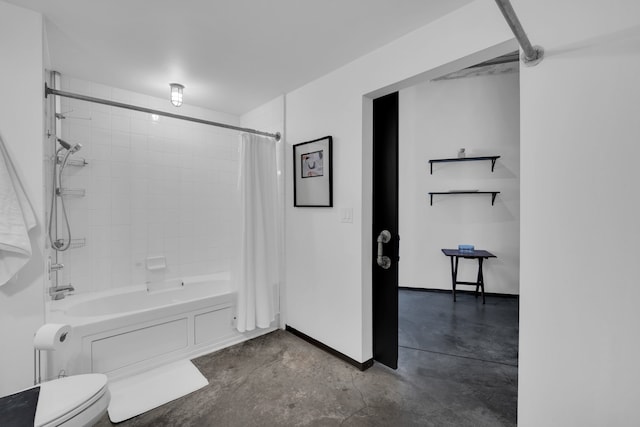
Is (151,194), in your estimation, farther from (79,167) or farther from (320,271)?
(320,271)

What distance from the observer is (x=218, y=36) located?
1862 mm

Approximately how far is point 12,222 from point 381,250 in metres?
2.26

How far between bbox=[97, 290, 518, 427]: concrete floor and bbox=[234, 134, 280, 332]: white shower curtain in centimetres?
34

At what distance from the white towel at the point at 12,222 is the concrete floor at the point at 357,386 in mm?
1073

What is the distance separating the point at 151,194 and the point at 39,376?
1775mm

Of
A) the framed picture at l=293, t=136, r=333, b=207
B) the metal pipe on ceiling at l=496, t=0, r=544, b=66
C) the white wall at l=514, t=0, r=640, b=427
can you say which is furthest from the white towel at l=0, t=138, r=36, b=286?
the white wall at l=514, t=0, r=640, b=427

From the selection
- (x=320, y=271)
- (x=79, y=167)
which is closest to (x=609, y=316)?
(x=320, y=271)

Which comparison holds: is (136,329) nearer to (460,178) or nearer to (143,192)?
(143,192)

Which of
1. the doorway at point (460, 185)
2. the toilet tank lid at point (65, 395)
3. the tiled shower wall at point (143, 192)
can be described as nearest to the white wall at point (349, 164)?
the tiled shower wall at point (143, 192)

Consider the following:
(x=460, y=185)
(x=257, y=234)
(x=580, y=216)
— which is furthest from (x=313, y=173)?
(x=460, y=185)

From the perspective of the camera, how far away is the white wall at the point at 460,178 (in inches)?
147

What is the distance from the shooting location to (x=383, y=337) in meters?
2.20

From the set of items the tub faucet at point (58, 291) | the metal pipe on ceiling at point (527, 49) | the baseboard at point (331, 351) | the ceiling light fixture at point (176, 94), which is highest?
the ceiling light fixture at point (176, 94)

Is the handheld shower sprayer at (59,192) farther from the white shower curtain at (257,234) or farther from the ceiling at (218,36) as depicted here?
the white shower curtain at (257,234)
